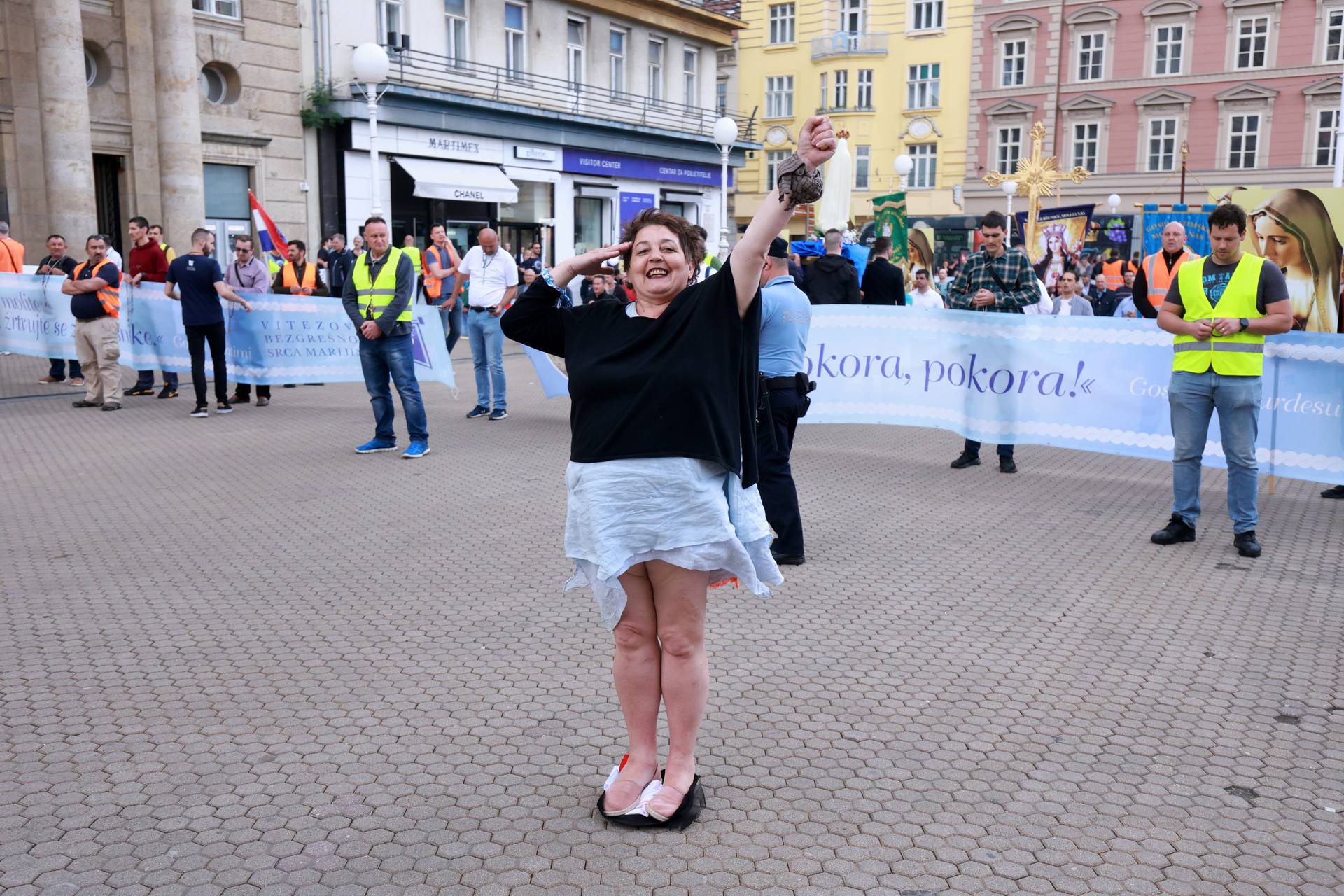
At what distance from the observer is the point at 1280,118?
153 ft

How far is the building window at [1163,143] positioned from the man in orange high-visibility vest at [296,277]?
41999 millimetres

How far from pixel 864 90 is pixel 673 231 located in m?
54.1

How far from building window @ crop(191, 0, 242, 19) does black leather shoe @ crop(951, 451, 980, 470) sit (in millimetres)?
20205

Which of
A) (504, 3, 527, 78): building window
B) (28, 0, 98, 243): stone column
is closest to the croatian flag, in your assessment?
(28, 0, 98, 243): stone column

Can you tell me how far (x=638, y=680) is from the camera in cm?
344

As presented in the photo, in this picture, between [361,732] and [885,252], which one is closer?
[361,732]

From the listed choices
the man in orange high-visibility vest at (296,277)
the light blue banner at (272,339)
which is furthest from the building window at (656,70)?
the light blue banner at (272,339)

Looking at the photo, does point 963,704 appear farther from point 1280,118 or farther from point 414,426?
point 1280,118

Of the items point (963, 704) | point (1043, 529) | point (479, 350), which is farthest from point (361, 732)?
point (479, 350)

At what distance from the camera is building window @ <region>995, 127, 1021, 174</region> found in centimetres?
5147

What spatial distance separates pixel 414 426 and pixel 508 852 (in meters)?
7.01

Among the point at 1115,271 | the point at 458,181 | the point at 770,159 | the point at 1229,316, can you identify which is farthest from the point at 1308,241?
the point at 770,159

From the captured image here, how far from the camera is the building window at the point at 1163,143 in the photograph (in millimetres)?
48469

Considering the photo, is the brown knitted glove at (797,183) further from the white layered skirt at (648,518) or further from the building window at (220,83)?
the building window at (220,83)
